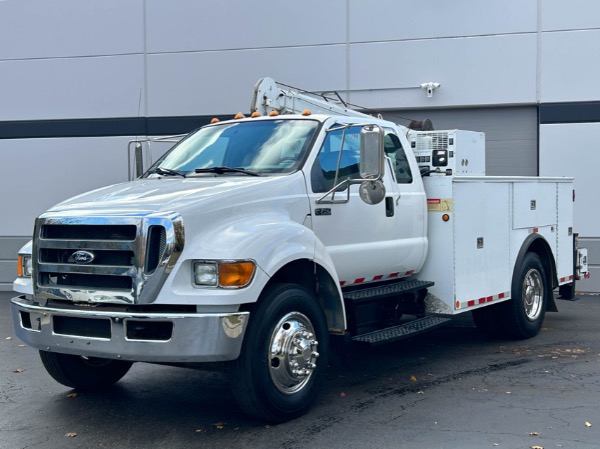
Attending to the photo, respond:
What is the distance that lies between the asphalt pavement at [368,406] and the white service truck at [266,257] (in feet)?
1.08

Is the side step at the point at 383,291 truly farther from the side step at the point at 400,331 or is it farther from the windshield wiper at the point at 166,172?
the windshield wiper at the point at 166,172

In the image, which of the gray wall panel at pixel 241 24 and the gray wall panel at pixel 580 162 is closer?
the gray wall panel at pixel 580 162

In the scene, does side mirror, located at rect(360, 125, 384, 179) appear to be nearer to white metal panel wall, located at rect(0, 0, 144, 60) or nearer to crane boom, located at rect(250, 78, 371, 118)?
crane boom, located at rect(250, 78, 371, 118)

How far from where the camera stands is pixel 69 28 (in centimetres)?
1669

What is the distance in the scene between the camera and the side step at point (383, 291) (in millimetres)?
7320

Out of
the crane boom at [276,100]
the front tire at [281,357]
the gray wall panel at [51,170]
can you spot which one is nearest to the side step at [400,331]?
the front tire at [281,357]

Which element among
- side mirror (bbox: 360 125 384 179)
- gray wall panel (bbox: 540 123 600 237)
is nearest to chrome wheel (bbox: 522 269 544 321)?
side mirror (bbox: 360 125 384 179)

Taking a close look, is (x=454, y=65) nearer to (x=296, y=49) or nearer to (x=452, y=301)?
(x=296, y=49)

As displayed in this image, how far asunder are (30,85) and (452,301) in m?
11.7

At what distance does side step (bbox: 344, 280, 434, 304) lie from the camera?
7.32m

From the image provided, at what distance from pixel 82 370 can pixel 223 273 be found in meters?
2.22

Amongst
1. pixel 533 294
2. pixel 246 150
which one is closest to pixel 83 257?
pixel 246 150

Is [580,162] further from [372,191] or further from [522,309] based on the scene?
[372,191]

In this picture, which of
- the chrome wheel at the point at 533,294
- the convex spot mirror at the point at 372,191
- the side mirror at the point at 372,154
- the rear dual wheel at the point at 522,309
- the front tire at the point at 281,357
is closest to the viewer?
the front tire at the point at 281,357
